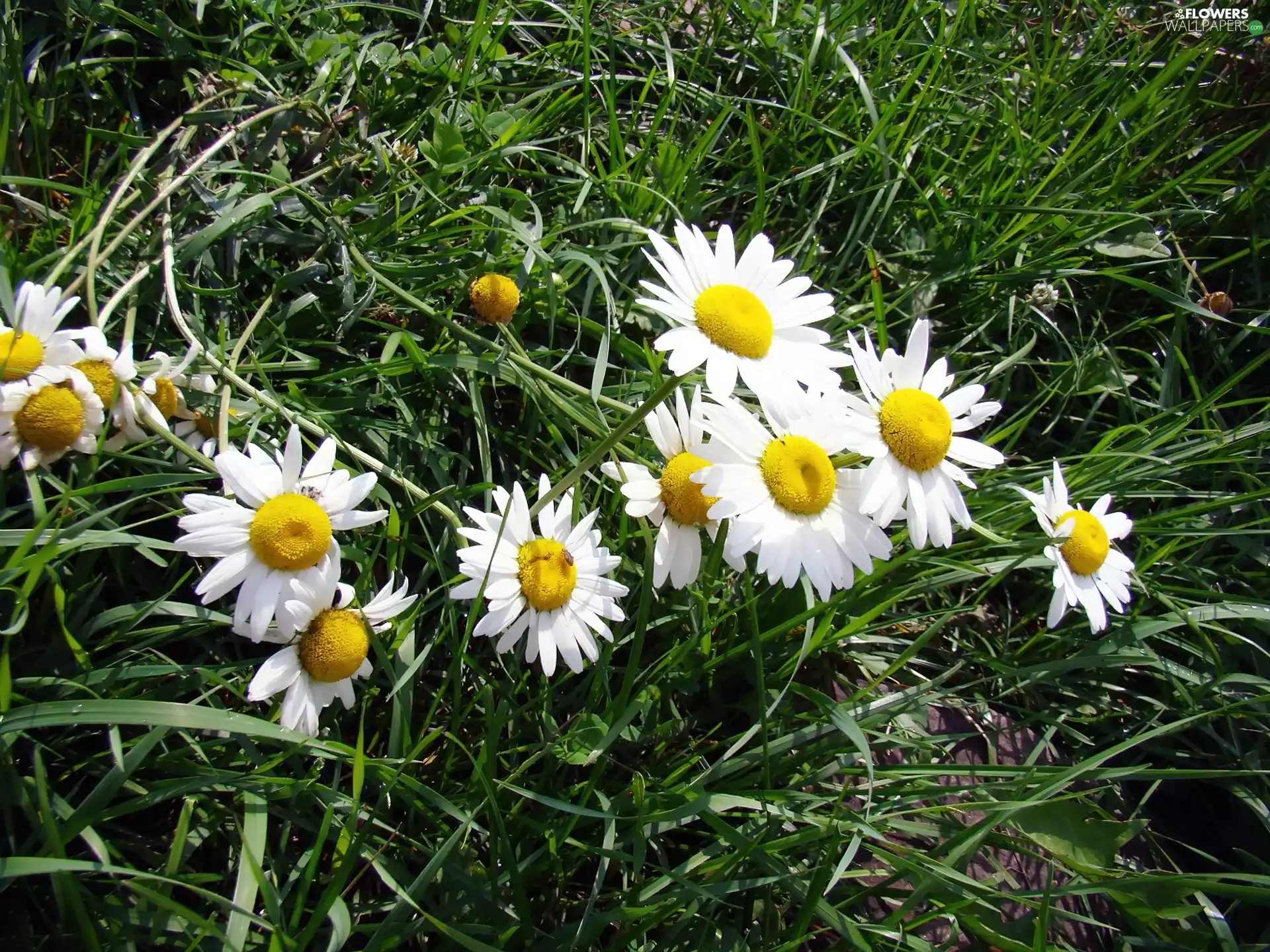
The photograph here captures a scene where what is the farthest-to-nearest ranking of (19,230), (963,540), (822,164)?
1. (822,164)
2. (963,540)
3. (19,230)

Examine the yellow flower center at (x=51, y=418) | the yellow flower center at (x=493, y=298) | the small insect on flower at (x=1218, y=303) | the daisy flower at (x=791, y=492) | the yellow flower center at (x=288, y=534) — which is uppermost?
the small insect on flower at (x=1218, y=303)

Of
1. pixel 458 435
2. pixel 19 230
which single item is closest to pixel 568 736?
pixel 458 435

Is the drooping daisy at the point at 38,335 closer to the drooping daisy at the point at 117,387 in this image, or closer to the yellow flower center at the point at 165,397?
the drooping daisy at the point at 117,387

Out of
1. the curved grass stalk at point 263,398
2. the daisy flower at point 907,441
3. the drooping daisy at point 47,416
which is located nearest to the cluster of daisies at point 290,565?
the curved grass stalk at point 263,398

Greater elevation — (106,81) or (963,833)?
(106,81)

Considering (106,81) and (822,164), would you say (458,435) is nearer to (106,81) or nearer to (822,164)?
(106,81)

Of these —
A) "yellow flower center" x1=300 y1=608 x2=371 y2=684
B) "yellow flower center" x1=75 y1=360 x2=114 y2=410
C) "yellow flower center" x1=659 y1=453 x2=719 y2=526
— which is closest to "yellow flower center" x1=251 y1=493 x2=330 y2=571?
"yellow flower center" x1=300 y1=608 x2=371 y2=684

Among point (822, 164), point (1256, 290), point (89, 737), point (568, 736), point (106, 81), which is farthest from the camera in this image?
point (1256, 290)
